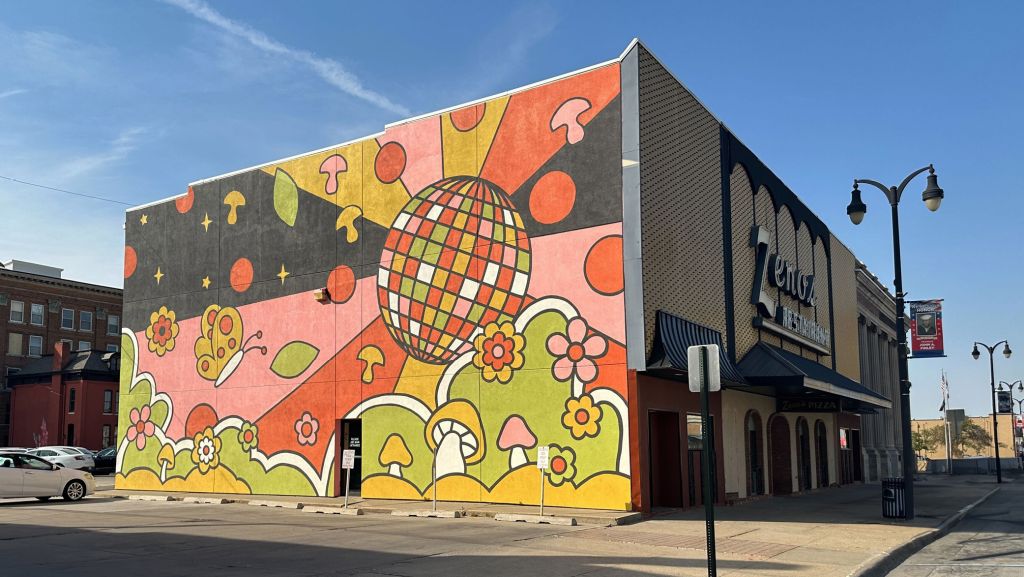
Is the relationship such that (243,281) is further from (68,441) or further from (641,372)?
(68,441)

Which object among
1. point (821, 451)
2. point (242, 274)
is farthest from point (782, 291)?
point (242, 274)

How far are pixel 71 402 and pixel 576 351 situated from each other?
53748 mm

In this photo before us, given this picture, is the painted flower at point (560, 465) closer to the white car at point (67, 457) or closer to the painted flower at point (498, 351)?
the painted flower at point (498, 351)

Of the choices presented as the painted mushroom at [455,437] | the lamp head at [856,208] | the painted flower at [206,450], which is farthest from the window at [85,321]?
the lamp head at [856,208]

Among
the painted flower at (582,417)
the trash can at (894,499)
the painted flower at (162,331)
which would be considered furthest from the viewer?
the painted flower at (162,331)

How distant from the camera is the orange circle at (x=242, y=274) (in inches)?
1187

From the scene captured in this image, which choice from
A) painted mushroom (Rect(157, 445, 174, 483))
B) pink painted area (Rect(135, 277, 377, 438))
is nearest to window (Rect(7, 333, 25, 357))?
pink painted area (Rect(135, 277, 377, 438))

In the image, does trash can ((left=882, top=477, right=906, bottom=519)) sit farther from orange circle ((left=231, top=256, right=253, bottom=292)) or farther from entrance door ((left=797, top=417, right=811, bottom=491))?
orange circle ((left=231, top=256, right=253, bottom=292))

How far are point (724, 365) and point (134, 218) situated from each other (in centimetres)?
2391

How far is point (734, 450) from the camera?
26.8 m

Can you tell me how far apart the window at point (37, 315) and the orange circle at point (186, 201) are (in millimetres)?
51912

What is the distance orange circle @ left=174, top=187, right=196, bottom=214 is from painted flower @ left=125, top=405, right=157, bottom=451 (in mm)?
7482

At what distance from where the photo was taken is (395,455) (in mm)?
25562

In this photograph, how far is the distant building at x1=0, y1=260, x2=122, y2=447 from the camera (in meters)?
73.4
